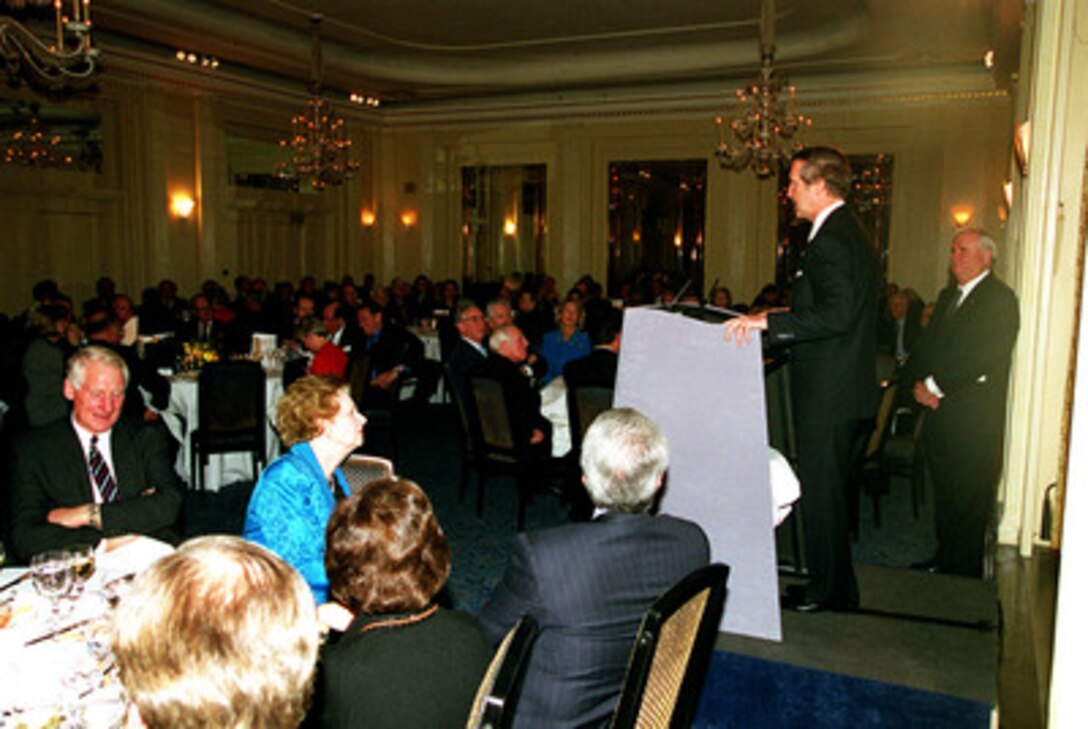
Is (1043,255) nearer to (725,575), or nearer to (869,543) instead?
(869,543)

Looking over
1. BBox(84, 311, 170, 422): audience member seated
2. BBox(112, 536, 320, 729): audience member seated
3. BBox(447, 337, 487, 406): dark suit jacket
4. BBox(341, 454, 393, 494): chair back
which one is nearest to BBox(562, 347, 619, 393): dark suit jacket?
BBox(447, 337, 487, 406): dark suit jacket

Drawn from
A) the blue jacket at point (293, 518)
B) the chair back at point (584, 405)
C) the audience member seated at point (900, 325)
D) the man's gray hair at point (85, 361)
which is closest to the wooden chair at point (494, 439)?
the chair back at point (584, 405)

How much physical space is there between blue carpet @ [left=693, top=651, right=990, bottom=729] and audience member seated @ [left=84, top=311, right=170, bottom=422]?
376 cm

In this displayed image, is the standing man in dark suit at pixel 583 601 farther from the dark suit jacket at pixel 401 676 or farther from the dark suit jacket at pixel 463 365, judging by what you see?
the dark suit jacket at pixel 463 365

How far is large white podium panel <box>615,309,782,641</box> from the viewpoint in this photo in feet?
10.0

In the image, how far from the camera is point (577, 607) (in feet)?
6.16

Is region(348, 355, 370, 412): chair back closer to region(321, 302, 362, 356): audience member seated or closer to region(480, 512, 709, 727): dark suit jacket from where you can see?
region(321, 302, 362, 356): audience member seated

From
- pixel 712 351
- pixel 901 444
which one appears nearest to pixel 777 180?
pixel 901 444

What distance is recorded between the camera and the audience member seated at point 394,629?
1569 millimetres

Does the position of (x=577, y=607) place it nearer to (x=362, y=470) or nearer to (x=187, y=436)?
(x=362, y=470)

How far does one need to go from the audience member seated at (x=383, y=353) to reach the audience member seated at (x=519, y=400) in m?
1.28

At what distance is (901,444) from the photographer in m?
5.77

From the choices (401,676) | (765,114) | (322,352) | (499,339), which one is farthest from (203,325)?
(401,676)

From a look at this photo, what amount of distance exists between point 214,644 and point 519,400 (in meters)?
4.35
